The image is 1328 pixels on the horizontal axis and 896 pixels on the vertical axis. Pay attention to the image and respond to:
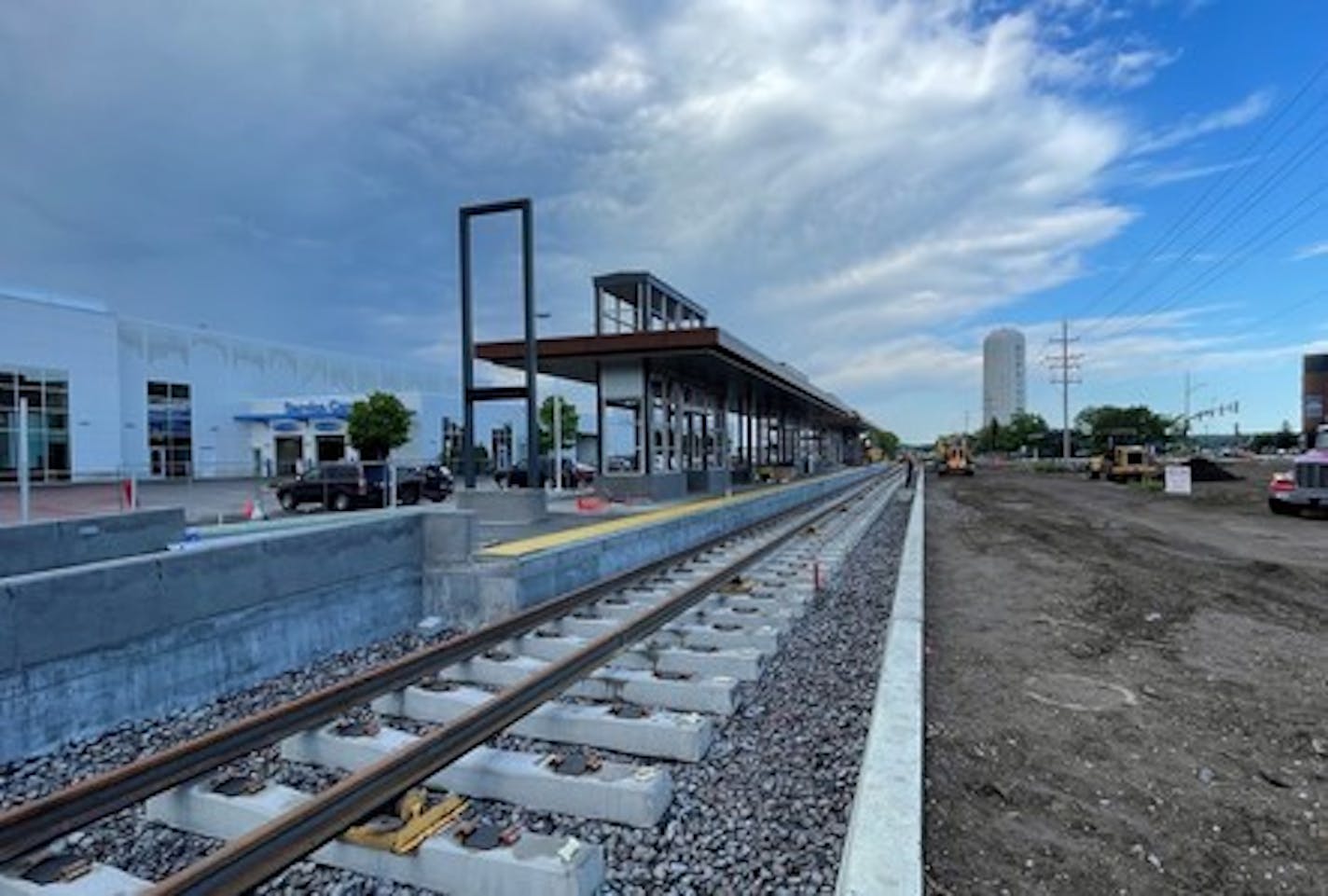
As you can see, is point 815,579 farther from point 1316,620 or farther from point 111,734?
point 111,734

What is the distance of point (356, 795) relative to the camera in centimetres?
354

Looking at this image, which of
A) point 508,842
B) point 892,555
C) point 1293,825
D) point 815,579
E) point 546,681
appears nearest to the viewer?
point 508,842

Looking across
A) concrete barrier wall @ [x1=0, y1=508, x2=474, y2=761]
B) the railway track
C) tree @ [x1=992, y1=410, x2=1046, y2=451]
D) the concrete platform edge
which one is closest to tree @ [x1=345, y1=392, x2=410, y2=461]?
concrete barrier wall @ [x1=0, y1=508, x2=474, y2=761]

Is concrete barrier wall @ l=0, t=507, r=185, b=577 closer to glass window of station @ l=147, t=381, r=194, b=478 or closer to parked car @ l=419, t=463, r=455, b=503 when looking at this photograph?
parked car @ l=419, t=463, r=455, b=503

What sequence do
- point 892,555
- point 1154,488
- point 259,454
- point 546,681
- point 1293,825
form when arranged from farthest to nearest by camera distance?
point 259,454
point 1154,488
point 892,555
point 546,681
point 1293,825

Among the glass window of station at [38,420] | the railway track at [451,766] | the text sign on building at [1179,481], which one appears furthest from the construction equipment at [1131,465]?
the glass window of station at [38,420]

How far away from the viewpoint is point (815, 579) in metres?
9.82

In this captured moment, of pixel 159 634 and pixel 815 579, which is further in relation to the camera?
pixel 815 579

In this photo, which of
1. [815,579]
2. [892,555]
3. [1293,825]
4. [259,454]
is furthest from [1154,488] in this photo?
[259,454]

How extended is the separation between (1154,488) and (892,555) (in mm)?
34036

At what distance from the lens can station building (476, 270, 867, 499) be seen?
22.7 m

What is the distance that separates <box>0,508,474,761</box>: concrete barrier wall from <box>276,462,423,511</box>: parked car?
19.0 m

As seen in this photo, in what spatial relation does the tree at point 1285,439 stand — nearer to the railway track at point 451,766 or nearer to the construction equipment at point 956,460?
the construction equipment at point 956,460

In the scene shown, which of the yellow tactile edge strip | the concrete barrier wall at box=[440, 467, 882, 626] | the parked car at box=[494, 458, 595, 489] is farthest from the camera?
the parked car at box=[494, 458, 595, 489]
